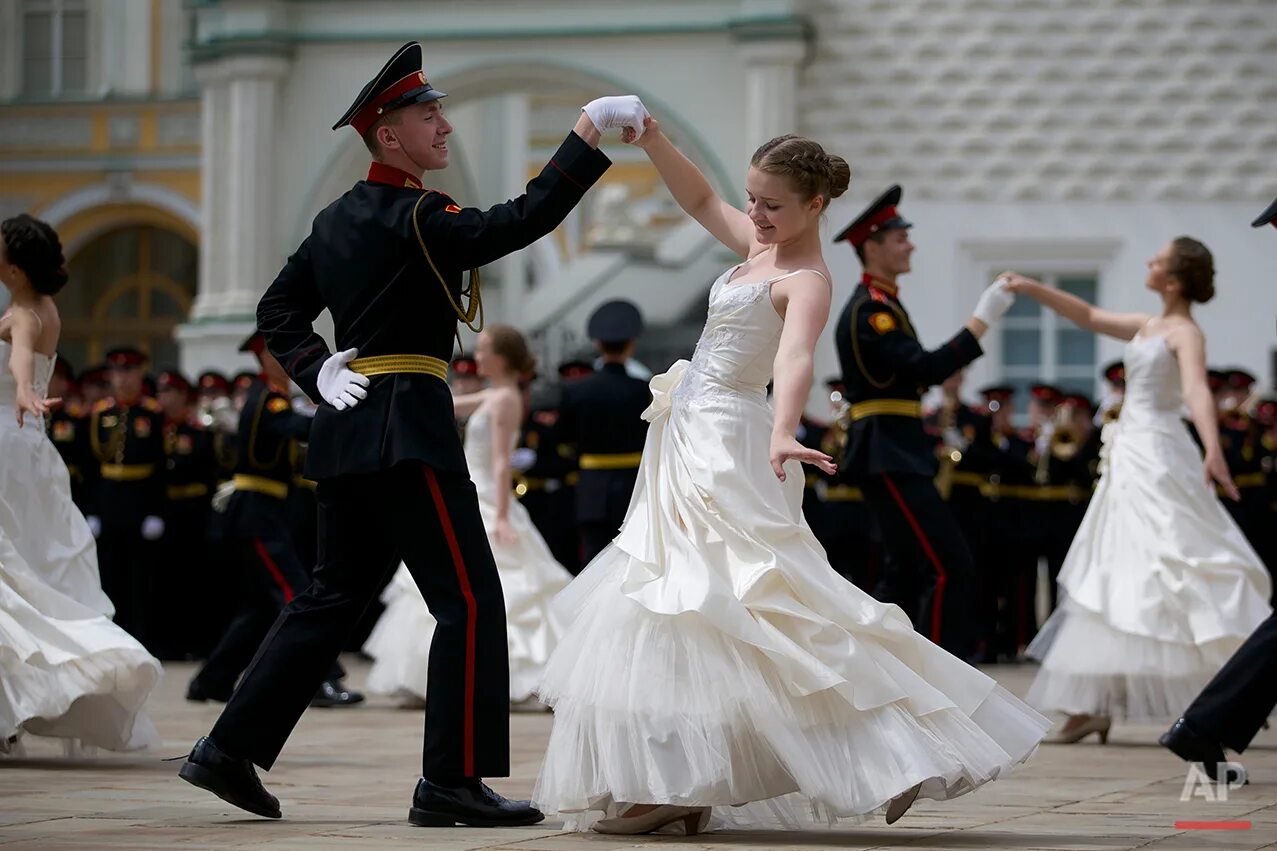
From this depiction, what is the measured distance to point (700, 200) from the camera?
18.3 feet

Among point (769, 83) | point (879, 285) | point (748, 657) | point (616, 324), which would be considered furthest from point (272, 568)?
point (769, 83)

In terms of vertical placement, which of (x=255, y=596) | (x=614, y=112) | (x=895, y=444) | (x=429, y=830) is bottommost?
(x=429, y=830)

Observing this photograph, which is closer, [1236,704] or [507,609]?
[1236,704]

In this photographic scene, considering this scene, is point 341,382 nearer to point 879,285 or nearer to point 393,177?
point 393,177

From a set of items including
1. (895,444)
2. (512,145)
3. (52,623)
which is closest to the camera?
(52,623)

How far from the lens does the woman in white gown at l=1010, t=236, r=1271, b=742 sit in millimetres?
7527

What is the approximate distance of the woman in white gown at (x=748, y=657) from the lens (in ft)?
15.4

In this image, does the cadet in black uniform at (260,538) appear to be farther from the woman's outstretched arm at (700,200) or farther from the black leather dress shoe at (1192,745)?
the black leather dress shoe at (1192,745)

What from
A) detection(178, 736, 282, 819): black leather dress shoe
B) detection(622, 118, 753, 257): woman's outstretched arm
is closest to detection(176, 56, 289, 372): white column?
detection(622, 118, 753, 257): woman's outstretched arm

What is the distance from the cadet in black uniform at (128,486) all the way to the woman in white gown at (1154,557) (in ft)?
21.5

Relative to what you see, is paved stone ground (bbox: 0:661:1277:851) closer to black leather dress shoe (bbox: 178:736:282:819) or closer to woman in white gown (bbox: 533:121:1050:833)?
black leather dress shoe (bbox: 178:736:282:819)

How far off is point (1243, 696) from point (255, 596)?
471 cm

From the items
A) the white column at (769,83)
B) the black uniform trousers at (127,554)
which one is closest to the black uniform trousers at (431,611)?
the black uniform trousers at (127,554)

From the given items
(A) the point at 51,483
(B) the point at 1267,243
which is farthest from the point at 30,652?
(B) the point at 1267,243
